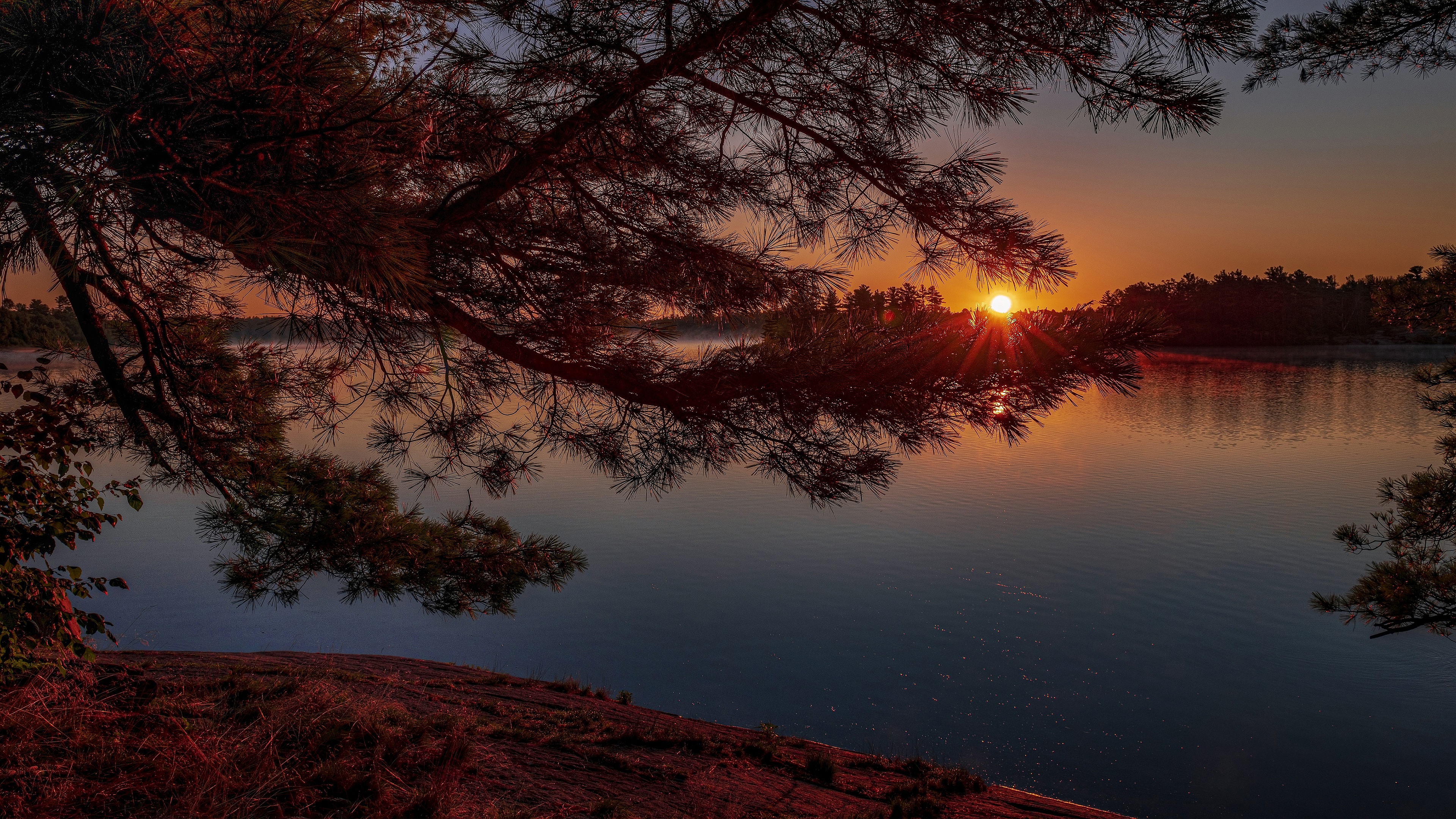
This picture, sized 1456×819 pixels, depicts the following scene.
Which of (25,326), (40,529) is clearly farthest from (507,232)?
(25,326)

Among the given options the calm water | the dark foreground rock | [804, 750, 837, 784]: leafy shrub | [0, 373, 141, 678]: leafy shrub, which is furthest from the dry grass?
the calm water

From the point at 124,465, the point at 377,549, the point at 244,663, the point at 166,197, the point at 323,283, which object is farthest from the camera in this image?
the point at 124,465

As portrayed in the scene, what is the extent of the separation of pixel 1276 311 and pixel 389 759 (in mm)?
72335

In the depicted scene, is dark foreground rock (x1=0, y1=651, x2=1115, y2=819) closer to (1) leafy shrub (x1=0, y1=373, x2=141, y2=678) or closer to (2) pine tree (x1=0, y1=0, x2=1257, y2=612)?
(1) leafy shrub (x1=0, y1=373, x2=141, y2=678)

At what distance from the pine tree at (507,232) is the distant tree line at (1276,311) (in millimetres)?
61134

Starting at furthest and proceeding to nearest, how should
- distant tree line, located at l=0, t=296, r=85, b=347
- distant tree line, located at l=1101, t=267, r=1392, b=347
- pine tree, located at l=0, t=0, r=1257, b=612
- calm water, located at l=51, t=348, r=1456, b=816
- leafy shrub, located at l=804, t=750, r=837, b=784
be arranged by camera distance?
distant tree line, located at l=1101, t=267, r=1392, b=347 → distant tree line, located at l=0, t=296, r=85, b=347 → calm water, located at l=51, t=348, r=1456, b=816 → leafy shrub, located at l=804, t=750, r=837, b=784 → pine tree, located at l=0, t=0, r=1257, b=612

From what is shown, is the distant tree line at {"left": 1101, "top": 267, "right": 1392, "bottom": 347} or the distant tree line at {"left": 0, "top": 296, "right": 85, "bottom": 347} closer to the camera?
the distant tree line at {"left": 0, "top": 296, "right": 85, "bottom": 347}

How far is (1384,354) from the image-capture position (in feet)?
182

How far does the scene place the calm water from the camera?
20.4 ft

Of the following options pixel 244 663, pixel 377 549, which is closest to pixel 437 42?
pixel 377 549

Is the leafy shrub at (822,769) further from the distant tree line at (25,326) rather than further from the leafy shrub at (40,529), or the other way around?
the distant tree line at (25,326)

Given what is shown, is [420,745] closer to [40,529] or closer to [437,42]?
[40,529]

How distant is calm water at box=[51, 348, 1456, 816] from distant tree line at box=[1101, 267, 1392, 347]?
46.7 m

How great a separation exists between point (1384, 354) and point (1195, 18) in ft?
238
